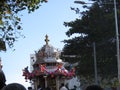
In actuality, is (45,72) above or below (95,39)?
below

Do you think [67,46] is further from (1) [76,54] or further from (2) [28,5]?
(2) [28,5]

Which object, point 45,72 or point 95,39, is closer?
point 45,72

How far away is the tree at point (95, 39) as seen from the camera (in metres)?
50.5

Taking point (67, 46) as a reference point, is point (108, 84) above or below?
below

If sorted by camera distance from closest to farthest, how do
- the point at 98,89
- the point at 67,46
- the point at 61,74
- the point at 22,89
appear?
the point at 22,89
the point at 98,89
the point at 61,74
the point at 67,46

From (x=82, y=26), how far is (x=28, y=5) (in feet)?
119

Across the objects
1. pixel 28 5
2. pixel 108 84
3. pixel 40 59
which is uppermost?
pixel 28 5

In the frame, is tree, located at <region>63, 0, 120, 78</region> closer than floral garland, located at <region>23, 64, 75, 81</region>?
No

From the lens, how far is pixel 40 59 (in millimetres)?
37719

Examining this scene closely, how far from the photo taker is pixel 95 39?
173ft

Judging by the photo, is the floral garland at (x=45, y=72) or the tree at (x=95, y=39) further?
the tree at (x=95, y=39)

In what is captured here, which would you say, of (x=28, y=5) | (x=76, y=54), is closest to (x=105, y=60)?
(x=76, y=54)

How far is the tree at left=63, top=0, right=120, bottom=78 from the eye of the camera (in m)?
50.5

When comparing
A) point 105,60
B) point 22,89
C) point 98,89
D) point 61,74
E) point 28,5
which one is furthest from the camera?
point 105,60
